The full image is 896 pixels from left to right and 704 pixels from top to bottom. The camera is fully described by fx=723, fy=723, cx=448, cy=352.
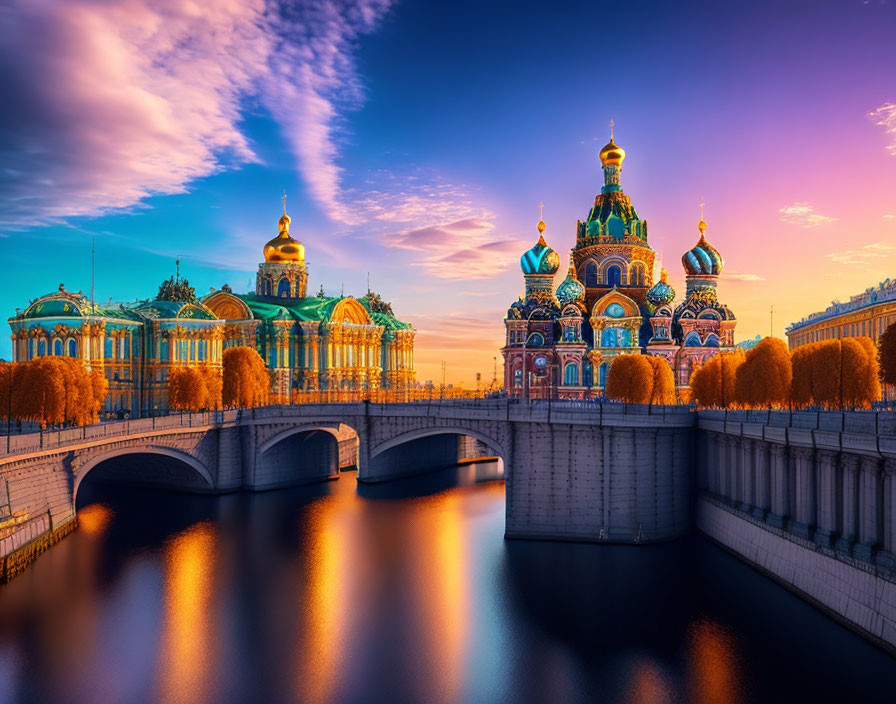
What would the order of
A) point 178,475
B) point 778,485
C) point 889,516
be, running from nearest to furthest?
point 889,516 < point 778,485 < point 178,475

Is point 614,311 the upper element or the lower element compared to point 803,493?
upper

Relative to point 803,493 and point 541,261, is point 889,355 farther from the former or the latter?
point 541,261

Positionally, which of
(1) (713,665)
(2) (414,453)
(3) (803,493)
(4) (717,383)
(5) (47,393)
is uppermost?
(4) (717,383)

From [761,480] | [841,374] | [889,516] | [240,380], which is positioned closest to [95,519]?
[240,380]

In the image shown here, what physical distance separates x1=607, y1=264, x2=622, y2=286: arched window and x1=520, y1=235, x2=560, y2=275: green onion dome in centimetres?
740

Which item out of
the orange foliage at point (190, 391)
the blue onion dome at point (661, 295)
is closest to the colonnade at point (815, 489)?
the orange foliage at point (190, 391)

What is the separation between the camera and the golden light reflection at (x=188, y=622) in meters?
28.3

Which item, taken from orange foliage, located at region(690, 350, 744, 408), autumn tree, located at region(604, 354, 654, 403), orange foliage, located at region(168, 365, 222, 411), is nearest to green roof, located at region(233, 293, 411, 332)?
orange foliage, located at region(168, 365, 222, 411)

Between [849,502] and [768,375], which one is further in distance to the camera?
[768,375]

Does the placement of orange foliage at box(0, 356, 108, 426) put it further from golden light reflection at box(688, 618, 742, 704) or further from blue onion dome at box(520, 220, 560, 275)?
blue onion dome at box(520, 220, 560, 275)

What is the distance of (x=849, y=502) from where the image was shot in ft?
106

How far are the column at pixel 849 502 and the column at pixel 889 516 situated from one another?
172 cm

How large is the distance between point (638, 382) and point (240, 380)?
3823 cm

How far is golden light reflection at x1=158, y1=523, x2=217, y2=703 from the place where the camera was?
92.8ft
